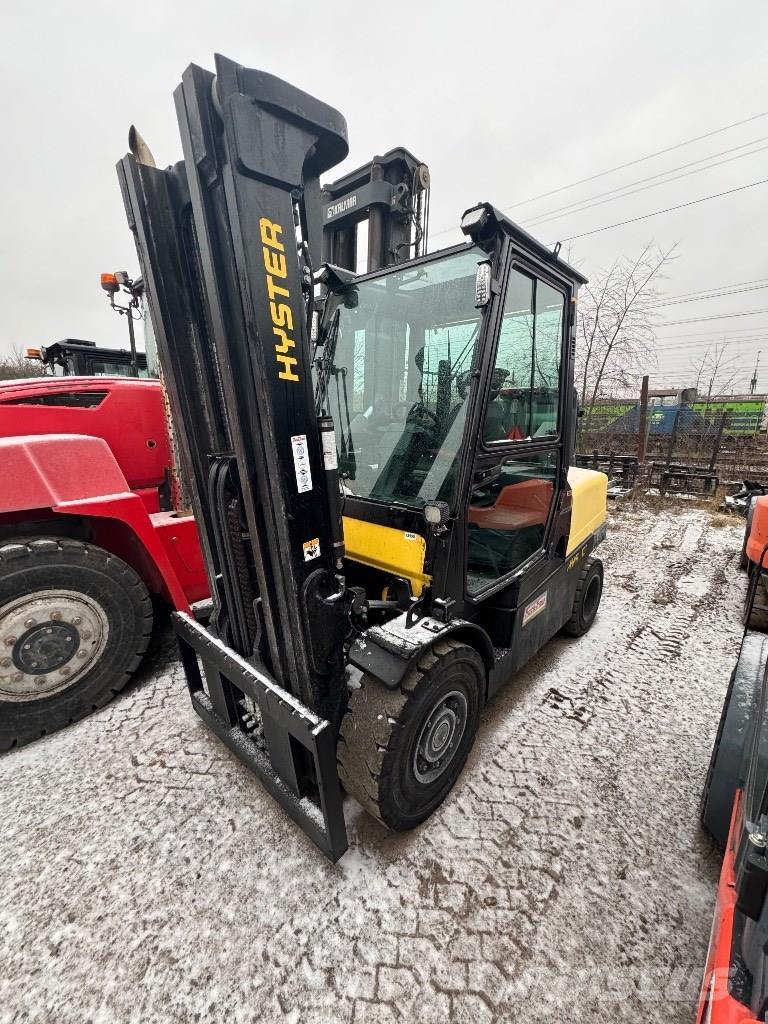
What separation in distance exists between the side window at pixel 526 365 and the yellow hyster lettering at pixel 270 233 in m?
1.05

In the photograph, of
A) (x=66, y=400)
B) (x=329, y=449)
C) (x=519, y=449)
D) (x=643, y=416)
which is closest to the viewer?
(x=329, y=449)

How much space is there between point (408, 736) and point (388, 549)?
84 cm

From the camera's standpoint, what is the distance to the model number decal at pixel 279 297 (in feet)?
4.84

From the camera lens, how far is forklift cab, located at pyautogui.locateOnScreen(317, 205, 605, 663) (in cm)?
198

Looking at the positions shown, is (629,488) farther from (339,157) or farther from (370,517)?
(339,157)

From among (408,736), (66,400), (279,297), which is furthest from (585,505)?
(66,400)

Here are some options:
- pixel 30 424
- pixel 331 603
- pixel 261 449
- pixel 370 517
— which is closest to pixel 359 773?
pixel 331 603

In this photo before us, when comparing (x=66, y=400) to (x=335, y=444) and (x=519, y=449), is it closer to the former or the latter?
(x=335, y=444)

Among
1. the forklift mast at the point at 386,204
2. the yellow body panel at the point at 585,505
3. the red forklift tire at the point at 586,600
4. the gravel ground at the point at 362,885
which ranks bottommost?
the gravel ground at the point at 362,885

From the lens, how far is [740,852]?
134cm

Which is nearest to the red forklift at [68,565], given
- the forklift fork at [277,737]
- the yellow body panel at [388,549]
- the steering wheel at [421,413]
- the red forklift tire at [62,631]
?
the red forklift tire at [62,631]

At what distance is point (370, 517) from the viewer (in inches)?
88.0

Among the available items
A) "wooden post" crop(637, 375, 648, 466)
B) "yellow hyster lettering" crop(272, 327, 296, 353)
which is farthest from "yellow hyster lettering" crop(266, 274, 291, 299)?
"wooden post" crop(637, 375, 648, 466)

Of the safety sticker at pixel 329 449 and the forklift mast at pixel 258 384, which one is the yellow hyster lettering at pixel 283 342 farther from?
the safety sticker at pixel 329 449
